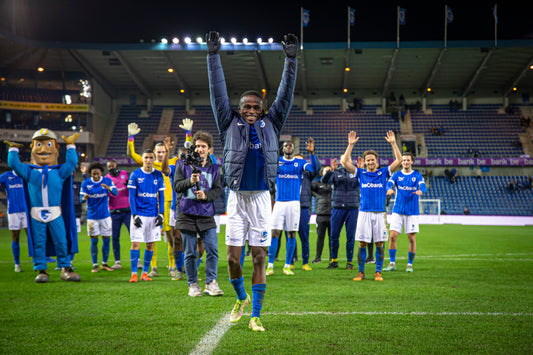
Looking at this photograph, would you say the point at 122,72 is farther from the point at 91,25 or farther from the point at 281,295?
the point at 281,295

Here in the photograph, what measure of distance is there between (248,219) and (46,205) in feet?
15.4

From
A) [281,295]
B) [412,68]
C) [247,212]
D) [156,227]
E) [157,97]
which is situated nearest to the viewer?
[247,212]

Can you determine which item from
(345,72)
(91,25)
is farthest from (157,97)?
(345,72)

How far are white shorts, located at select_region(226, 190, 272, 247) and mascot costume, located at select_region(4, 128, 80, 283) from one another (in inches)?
171

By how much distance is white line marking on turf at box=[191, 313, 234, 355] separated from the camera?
3.62 m

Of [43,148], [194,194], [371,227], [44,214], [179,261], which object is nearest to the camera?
[194,194]

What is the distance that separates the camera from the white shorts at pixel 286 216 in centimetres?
858

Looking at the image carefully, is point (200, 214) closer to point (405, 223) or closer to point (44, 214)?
point (44, 214)

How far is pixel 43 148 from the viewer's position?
7723 mm

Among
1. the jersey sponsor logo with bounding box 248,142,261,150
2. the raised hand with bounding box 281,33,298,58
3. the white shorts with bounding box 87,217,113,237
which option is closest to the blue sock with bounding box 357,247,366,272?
the jersey sponsor logo with bounding box 248,142,261,150

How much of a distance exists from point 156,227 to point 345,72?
1342 inches

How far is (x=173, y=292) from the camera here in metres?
6.41

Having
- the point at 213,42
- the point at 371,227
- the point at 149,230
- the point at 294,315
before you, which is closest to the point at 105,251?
the point at 149,230

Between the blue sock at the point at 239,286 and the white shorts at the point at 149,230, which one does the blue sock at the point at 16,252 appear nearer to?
the white shorts at the point at 149,230
